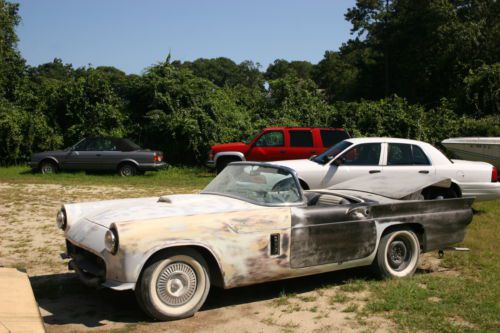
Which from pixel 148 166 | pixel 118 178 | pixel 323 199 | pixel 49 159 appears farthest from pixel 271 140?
pixel 323 199

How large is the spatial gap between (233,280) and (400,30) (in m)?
47.8

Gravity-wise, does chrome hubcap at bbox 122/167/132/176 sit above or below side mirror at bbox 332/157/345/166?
below

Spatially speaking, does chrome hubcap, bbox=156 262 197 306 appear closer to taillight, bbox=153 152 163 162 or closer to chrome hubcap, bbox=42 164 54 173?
taillight, bbox=153 152 163 162

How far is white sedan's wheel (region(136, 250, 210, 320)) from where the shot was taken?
471 cm

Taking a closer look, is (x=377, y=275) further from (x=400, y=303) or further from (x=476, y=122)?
(x=476, y=122)

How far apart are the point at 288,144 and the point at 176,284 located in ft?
36.4

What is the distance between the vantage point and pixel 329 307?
5301mm

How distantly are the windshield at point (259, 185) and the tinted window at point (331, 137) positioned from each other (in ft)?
30.3

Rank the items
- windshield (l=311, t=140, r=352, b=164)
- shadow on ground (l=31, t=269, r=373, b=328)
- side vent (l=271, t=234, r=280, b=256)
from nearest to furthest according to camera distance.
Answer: shadow on ground (l=31, t=269, r=373, b=328) → side vent (l=271, t=234, r=280, b=256) → windshield (l=311, t=140, r=352, b=164)

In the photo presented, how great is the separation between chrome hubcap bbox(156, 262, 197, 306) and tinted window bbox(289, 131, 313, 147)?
10.9 meters

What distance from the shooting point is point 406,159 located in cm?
1028

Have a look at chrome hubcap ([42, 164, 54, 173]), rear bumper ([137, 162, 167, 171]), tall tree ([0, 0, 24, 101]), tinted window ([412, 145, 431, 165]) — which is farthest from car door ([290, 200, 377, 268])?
tall tree ([0, 0, 24, 101])

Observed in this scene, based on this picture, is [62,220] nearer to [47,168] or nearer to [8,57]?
[47,168]

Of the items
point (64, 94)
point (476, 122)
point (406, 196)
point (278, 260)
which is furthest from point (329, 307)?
point (64, 94)
